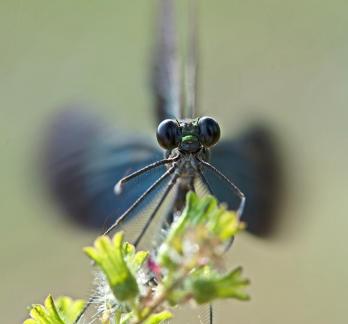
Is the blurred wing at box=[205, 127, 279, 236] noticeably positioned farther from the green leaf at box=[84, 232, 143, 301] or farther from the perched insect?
the green leaf at box=[84, 232, 143, 301]

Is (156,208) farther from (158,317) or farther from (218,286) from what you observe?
(218,286)

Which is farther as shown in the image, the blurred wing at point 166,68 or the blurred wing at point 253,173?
the blurred wing at point 253,173

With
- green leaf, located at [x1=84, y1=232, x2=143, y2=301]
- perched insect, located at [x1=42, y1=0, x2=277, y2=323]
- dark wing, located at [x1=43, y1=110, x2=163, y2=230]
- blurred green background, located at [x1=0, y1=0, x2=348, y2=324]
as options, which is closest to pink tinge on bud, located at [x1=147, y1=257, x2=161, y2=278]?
green leaf, located at [x1=84, y1=232, x2=143, y2=301]

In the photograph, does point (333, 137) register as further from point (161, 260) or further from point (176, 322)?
point (161, 260)

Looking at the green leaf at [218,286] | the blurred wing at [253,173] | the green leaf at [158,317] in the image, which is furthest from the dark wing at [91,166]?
the green leaf at [218,286]

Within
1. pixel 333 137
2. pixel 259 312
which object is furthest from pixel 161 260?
pixel 333 137

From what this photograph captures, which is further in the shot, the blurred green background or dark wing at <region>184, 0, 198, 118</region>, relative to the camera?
the blurred green background

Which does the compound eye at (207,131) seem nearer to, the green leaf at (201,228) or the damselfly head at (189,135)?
the damselfly head at (189,135)
